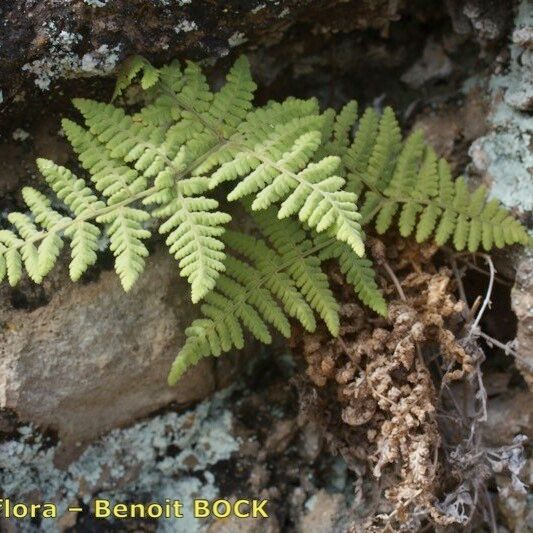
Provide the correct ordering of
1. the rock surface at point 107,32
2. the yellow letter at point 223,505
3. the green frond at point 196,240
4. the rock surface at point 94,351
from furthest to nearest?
the yellow letter at point 223,505
the rock surface at point 94,351
the rock surface at point 107,32
the green frond at point 196,240

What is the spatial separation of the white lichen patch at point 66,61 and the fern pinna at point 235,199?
9 centimetres

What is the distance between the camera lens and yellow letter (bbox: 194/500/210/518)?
3.15m

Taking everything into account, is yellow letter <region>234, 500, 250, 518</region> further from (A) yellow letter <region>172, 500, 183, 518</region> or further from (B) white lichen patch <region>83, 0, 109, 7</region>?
(B) white lichen patch <region>83, 0, 109, 7</region>

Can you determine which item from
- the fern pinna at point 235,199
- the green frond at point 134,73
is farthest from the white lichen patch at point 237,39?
the green frond at point 134,73

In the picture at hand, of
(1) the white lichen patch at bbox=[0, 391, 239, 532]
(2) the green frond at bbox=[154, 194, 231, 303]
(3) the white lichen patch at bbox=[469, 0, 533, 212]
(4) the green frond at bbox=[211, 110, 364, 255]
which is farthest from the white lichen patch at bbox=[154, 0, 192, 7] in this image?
(1) the white lichen patch at bbox=[0, 391, 239, 532]

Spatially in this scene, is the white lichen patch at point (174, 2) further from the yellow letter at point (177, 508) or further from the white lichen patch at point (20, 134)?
the yellow letter at point (177, 508)

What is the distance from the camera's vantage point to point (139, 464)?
323 cm

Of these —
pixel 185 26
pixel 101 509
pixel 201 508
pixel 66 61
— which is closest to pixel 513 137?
pixel 185 26

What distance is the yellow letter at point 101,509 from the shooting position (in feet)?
10.1

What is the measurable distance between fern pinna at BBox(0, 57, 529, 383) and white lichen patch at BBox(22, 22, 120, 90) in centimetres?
9

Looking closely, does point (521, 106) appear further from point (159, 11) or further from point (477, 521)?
point (477, 521)

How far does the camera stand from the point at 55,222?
2705 millimetres

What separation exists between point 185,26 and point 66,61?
49cm

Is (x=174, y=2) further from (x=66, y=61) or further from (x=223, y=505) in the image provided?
(x=223, y=505)
